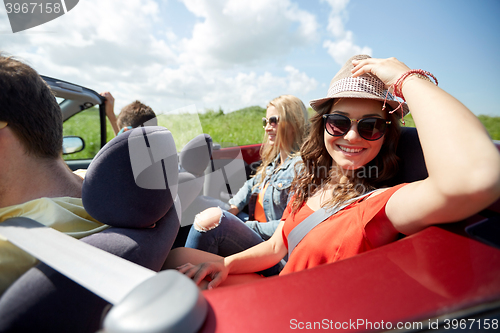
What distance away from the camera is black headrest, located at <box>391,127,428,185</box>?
4.18ft

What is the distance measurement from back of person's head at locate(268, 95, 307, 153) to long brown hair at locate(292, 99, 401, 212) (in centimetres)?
115

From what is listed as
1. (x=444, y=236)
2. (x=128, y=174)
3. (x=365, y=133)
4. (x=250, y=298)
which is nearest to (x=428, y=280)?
(x=444, y=236)

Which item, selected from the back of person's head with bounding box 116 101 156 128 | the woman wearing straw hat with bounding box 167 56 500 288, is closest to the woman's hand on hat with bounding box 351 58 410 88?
the woman wearing straw hat with bounding box 167 56 500 288

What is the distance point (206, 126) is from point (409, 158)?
2376 millimetres

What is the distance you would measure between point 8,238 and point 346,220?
1336mm

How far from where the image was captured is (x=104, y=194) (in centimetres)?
113

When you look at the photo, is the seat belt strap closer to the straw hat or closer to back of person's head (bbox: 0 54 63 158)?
the straw hat

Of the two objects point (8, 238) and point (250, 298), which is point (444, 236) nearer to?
point (250, 298)

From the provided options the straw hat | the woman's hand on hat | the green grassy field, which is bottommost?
the green grassy field

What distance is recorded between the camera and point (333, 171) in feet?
5.47

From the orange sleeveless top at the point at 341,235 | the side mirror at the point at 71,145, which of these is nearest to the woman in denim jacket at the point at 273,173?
the orange sleeveless top at the point at 341,235

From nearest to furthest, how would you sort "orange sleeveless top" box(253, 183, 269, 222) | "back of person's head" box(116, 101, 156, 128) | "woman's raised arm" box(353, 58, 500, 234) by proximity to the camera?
"woman's raised arm" box(353, 58, 500, 234) < "orange sleeveless top" box(253, 183, 269, 222) < "back of person's head" box(116, 101, 156, 128)

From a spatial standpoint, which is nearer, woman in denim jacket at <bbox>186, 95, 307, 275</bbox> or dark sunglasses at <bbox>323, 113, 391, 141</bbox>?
dark sunglasses at <bbox>323, 113, 391, 141</bbox>

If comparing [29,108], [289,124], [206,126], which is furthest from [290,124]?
[29,108]
